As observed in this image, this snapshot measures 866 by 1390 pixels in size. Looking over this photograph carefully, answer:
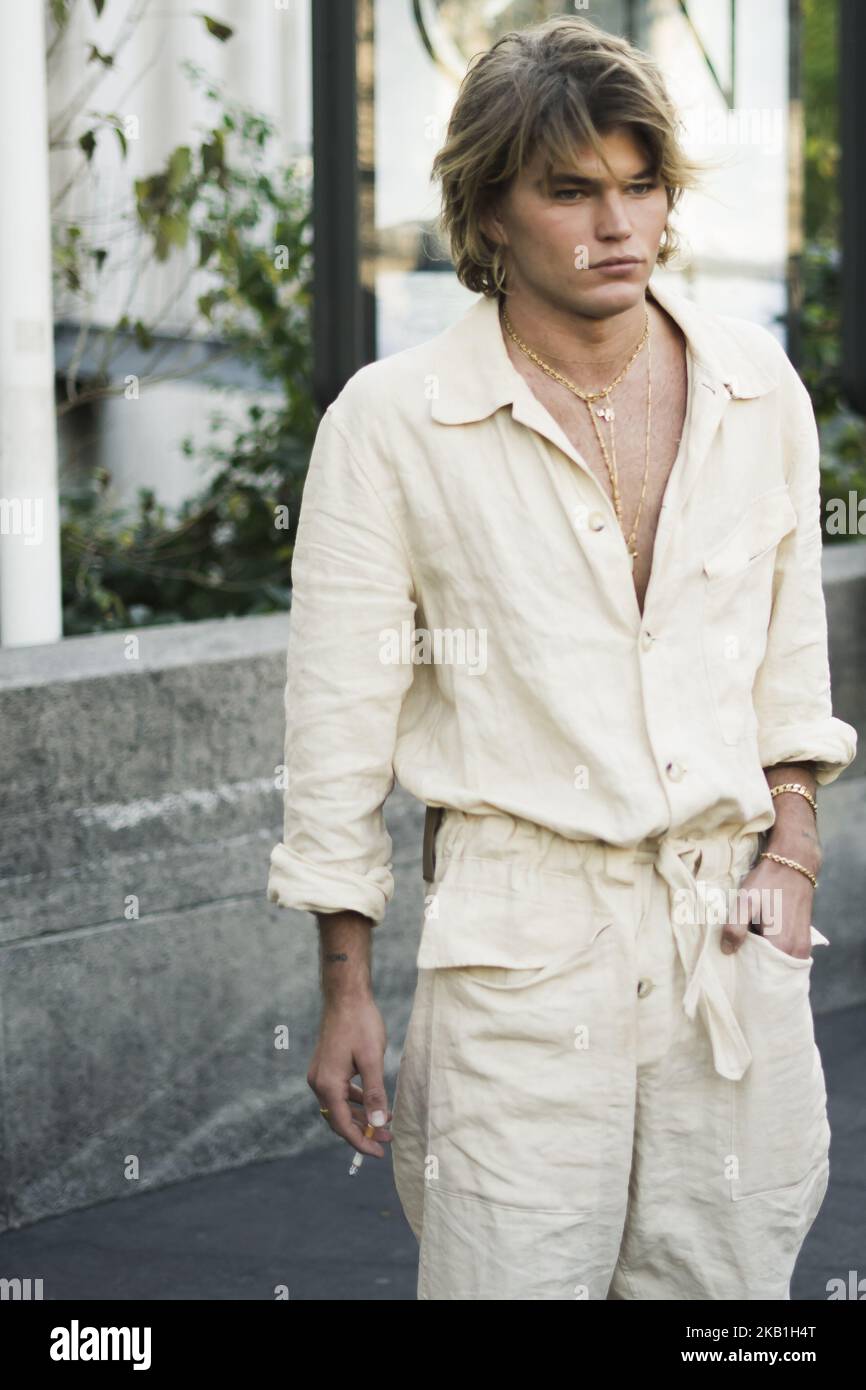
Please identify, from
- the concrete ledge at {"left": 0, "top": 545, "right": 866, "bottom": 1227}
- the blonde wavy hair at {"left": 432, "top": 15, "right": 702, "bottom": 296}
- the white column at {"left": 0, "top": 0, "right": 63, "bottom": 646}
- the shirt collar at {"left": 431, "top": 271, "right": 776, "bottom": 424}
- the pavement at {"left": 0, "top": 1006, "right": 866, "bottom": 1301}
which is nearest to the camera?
the blonde wavy hair at {"left": 432, "top": 15, "right": 702, "bottom": 296}

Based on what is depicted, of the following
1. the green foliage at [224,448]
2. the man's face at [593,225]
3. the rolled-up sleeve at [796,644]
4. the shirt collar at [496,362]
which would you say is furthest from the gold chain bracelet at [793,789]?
the green foliage at [224,448]

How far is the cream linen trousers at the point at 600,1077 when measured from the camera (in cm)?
245

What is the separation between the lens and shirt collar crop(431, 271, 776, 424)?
2484mm

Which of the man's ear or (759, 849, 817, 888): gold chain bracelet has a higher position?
the man's ear

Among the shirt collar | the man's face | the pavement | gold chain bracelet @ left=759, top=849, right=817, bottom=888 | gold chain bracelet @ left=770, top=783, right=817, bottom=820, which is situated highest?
the man's face

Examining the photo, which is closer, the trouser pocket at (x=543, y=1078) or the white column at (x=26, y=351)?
the trouser pocket at (x=543, y=1078)

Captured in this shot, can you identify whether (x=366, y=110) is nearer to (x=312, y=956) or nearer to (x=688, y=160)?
(x=312, y=956)

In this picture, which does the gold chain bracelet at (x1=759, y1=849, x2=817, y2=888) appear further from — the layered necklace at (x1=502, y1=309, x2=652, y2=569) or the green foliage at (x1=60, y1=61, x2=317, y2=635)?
the green foliage at (x1=60, y1=61, x2=317, y2=635)

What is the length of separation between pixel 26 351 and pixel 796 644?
280 centimetres

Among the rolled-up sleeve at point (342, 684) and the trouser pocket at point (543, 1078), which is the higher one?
the rolled-up sleeve at point (342, 684)

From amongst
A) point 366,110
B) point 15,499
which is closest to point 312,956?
point 15,499

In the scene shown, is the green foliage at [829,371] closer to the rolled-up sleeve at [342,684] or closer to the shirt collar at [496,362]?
the shirt collar at [496,362]

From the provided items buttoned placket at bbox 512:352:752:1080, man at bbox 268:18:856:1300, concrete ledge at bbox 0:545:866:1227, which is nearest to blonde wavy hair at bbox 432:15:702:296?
man at bbox 268:18:856:1300

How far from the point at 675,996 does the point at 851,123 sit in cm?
424
